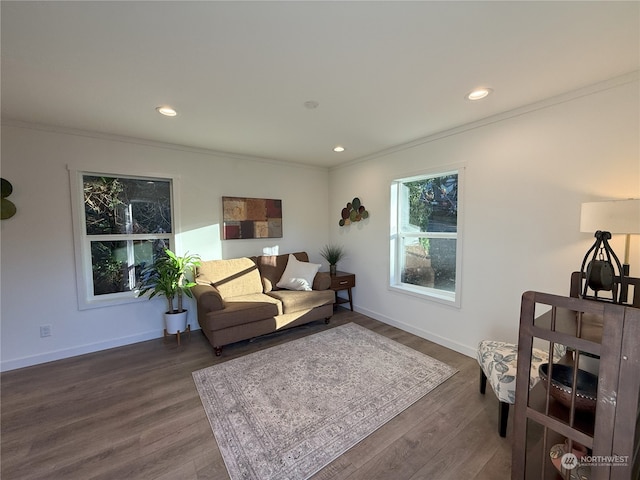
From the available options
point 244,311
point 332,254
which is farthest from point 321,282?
point 244,311

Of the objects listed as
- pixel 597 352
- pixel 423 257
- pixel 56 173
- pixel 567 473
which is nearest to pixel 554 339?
pixel 597 352

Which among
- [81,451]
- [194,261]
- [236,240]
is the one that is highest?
[236,240]

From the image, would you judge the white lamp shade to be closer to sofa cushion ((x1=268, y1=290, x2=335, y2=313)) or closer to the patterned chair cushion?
the patterned chair cushion

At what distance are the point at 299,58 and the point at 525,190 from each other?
86.2 inches

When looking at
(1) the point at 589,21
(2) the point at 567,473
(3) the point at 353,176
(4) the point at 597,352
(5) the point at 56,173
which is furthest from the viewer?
(3) the point at 353,176

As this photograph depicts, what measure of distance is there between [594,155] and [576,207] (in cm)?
40

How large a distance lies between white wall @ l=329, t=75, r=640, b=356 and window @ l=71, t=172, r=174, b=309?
3175 mm

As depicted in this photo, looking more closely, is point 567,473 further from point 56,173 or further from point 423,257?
point 56,173

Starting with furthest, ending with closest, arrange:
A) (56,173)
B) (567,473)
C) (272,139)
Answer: (272,139), (56,173), (567,473)

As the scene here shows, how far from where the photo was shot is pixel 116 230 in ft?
10.0

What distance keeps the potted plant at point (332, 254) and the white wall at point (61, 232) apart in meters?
1.73

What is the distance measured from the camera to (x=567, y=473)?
3.37ft

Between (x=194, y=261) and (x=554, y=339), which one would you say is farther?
(x=194, y=261)

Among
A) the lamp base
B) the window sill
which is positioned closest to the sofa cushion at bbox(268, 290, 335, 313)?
the window sill
